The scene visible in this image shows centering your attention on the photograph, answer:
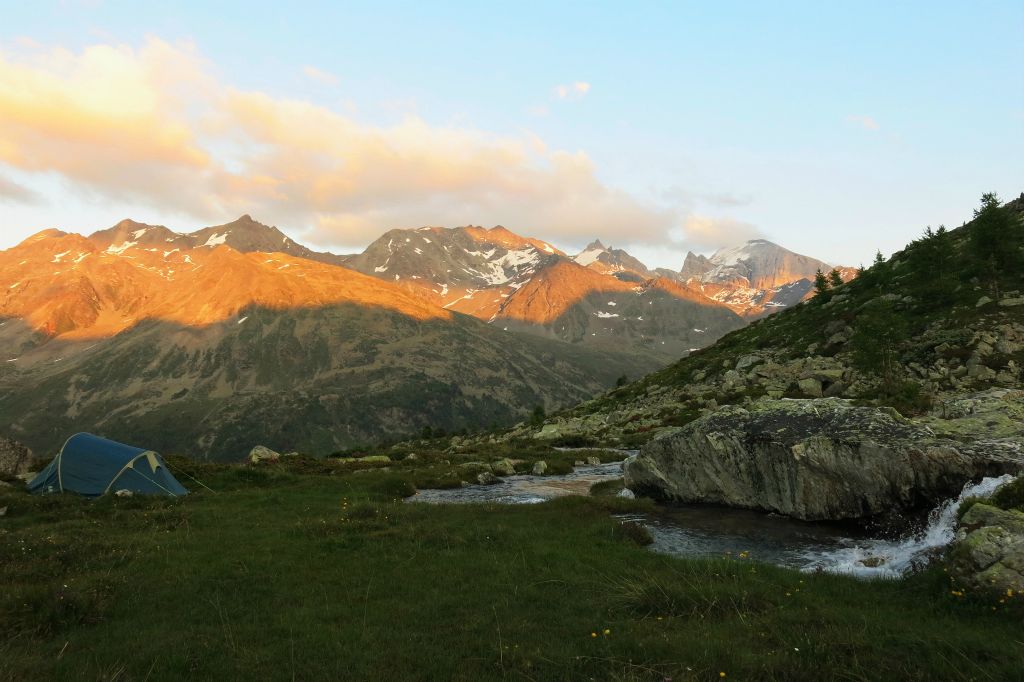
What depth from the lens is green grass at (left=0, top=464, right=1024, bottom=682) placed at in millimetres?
10906

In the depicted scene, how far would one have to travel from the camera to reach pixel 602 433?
252 feet

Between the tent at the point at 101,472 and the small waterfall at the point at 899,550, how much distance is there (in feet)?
112

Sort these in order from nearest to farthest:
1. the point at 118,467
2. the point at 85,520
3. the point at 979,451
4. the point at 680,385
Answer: the point at 979,451 < the point at 85,520 < the point at 118,467 < the point at 680,385

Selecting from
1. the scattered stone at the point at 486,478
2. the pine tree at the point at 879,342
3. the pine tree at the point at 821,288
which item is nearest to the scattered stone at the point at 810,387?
the pine tree at the point at 879,342

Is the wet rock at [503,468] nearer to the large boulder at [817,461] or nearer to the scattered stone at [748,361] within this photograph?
the large boulder at [817,461]

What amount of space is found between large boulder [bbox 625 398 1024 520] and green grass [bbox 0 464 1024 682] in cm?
795

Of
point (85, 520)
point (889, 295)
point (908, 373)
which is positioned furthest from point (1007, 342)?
point (85, 520)

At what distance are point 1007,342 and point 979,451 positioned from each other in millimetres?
41887

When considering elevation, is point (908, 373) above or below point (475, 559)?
above

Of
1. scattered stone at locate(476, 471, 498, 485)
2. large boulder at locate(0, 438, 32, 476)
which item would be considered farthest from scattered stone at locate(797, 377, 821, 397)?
large boulder at locate(0, 438, 32, 476)

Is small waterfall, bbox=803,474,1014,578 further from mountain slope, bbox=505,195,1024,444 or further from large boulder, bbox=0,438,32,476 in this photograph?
large boulder, bbox=0,438,32,476

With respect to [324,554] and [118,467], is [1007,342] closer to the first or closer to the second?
[324,554]

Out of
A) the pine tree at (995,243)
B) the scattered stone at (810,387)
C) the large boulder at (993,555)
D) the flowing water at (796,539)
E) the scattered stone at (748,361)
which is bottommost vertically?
the flowing water at (796,539)

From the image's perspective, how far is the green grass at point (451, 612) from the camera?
10.9m
